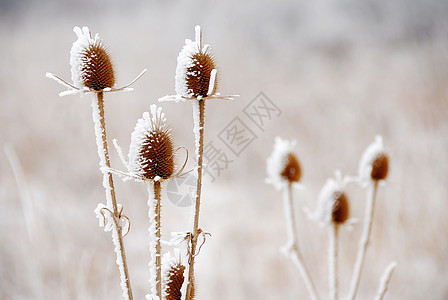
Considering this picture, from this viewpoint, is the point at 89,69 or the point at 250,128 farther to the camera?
the point at 250,128

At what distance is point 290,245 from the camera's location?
0.52 meters

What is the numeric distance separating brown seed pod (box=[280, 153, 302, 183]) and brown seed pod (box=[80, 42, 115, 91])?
32 centimetres

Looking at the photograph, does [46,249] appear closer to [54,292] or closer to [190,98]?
[54,292]

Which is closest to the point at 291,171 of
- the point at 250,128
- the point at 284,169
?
the point at 284,169

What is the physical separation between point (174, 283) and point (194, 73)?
18 centimetres

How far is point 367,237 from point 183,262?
28 centimetres

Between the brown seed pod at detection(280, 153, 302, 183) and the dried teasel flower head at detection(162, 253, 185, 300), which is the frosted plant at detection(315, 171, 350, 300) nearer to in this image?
the brown seed pod at detection(280, 153, 302, 183)

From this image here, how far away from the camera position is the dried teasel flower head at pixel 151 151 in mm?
292

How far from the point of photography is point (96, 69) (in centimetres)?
29

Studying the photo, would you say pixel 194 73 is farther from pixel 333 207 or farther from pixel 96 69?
pixel 333 207

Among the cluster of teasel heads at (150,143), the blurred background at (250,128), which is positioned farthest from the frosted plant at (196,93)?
the blurred background at (250,128)

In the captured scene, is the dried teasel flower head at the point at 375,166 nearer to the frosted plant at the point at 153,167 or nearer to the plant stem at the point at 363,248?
the plant stem at the point at 363,248

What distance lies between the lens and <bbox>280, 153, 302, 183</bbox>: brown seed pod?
1.84 feet

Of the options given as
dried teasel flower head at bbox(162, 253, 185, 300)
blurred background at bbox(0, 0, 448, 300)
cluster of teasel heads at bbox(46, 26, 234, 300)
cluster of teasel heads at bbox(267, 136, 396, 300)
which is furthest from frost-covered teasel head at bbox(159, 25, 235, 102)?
blurred background at bbox(0, 0, 448, 300)
